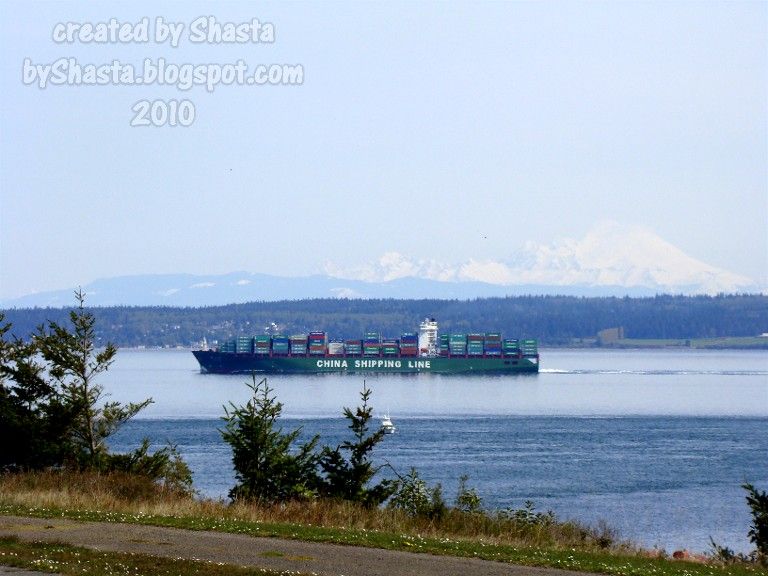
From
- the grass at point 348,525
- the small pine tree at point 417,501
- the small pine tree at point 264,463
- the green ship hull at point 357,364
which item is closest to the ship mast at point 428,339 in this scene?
the green ship hull at point 357,364

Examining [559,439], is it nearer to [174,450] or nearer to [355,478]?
[174,450]

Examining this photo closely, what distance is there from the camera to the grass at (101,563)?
39.7ft

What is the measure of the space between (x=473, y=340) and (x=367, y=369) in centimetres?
1246

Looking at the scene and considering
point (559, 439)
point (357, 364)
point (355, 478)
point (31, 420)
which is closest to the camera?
point (355, 478)

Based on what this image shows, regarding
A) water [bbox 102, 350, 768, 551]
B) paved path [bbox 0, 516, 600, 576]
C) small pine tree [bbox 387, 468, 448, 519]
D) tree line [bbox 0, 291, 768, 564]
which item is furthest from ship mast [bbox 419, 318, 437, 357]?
paved path [bbox 0, 516, 600, 576]

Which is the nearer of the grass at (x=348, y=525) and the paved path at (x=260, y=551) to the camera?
the paved path at (x=260, y=551)

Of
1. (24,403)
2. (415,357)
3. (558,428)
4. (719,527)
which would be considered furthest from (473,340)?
(24,403)

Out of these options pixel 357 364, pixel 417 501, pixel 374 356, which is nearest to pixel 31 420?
pixel 417 501

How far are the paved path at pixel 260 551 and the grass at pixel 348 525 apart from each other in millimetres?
366

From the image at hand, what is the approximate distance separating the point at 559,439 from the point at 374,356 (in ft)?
275

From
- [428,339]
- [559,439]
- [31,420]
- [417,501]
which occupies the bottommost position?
[559,439]

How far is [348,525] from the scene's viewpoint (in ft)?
54.1

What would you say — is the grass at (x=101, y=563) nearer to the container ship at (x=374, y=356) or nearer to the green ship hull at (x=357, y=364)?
the container ship at (x=374, y=356)

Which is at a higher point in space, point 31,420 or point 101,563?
point 31,420
